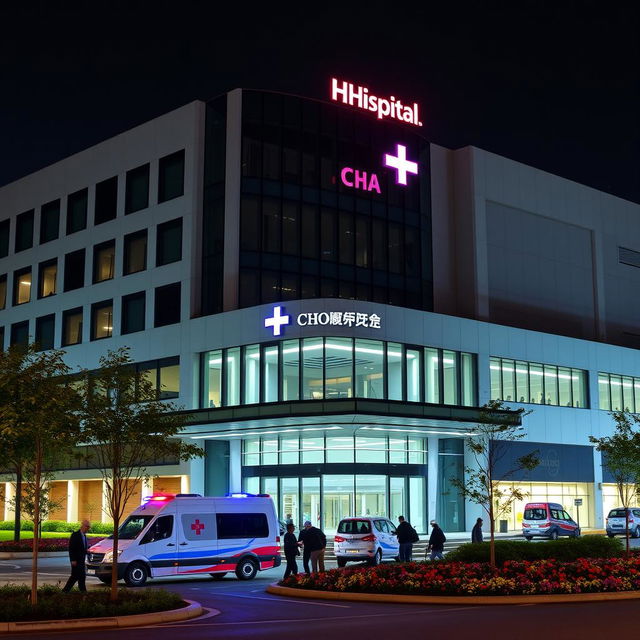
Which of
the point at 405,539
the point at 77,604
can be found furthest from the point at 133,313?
the point at 77,604

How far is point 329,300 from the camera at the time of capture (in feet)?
155

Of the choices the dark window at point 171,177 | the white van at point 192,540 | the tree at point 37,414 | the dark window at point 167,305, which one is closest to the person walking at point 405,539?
the white van at point 192,540

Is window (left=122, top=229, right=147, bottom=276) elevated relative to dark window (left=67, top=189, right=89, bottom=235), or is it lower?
lower

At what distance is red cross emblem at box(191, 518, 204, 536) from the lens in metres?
30.2

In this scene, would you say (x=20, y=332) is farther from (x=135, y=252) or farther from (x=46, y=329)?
(x=135, y=252)

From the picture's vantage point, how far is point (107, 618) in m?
18.6

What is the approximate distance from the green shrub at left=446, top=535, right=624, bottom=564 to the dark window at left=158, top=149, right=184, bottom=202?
33.7 m

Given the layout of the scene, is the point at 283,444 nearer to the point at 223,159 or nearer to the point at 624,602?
the point at 223,159

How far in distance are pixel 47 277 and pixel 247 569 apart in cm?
3913

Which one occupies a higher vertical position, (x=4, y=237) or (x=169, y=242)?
(x=4, y=237)

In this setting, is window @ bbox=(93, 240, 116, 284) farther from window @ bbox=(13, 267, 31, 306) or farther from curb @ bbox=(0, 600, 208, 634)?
curb @ bbox=(0, 600, 208, 634)

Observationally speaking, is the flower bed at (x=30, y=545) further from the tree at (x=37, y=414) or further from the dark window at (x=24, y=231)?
the dark window at (x=24, y=231)

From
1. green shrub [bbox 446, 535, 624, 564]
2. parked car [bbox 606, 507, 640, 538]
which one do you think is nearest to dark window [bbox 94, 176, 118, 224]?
parked car [bbox 606, 507, 640, 538]

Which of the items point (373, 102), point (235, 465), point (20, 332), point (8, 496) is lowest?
point (8, 496)
